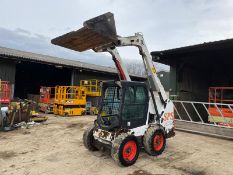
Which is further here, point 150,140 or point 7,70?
point 7,70

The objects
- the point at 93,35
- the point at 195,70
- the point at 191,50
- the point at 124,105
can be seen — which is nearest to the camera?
the point at 93,35

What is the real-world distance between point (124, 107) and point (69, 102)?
35.4ft

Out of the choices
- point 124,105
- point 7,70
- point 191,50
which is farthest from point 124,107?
point 7,70

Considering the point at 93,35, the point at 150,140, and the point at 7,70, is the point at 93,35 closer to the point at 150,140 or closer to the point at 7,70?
the point at 150,140

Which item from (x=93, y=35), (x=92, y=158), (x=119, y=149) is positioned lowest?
(x=92, y=158)

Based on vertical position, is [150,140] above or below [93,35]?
below

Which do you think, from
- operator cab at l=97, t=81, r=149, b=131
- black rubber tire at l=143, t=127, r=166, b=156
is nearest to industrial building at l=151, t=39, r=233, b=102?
operator cab at l=97, t=81, r=149, b=131

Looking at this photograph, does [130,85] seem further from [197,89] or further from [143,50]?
[197,89]

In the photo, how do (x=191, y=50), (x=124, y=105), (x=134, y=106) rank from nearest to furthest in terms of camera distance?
(x=124, y=105)
(x=134, y=106)
(x=191, y=50)

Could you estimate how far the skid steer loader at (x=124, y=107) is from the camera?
235 inches

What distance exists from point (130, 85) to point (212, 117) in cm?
587

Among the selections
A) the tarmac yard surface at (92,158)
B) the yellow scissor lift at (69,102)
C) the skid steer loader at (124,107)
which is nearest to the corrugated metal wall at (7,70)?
the yellow scissor lift at (69,102)

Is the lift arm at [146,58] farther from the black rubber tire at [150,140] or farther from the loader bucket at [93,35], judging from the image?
the black rubber tire at [150,140]

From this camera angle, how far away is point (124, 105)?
20.4ft
